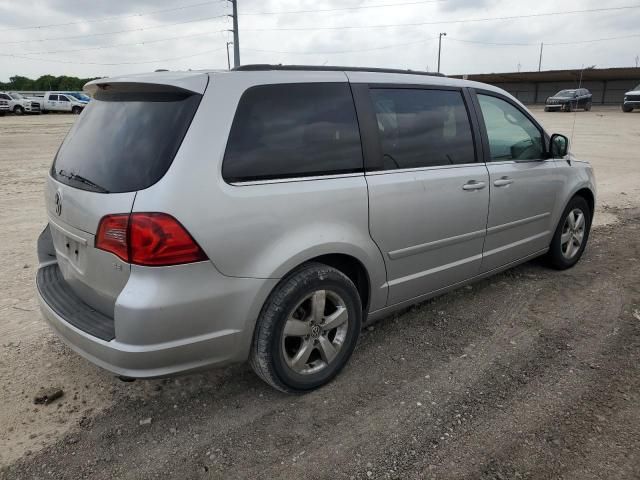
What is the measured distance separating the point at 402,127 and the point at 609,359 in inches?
80.2

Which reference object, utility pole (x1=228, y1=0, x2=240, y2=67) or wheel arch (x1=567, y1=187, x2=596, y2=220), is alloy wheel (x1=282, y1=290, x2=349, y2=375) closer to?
wheel arch (x1=567, y1=187, x2=596, y2=220)

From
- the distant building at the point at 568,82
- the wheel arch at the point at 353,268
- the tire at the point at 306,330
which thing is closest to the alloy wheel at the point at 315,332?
the tire at the point at 306,330

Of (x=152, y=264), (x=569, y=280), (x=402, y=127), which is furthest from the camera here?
(x=569, y=280)

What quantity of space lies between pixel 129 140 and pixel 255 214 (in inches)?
28.6

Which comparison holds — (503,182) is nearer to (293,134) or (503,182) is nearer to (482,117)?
(482,117)

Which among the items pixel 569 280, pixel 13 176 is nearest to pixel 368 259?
pixel 569 280

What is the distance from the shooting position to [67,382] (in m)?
3.06

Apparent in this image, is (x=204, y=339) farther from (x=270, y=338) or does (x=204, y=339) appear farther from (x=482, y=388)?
(x=482, y=388)

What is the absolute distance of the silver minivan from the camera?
2.33m

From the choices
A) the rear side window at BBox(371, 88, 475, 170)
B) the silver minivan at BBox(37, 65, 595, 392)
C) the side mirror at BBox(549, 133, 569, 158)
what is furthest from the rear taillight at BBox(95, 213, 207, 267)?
the side mirror at BBox(549, 133, 569, 158)

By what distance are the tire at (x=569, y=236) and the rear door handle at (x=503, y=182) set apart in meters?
1.10

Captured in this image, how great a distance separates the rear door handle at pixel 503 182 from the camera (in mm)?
3824

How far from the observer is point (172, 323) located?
7.64 feet

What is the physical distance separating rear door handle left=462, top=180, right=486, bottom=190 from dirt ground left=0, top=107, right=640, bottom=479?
3.37ft
